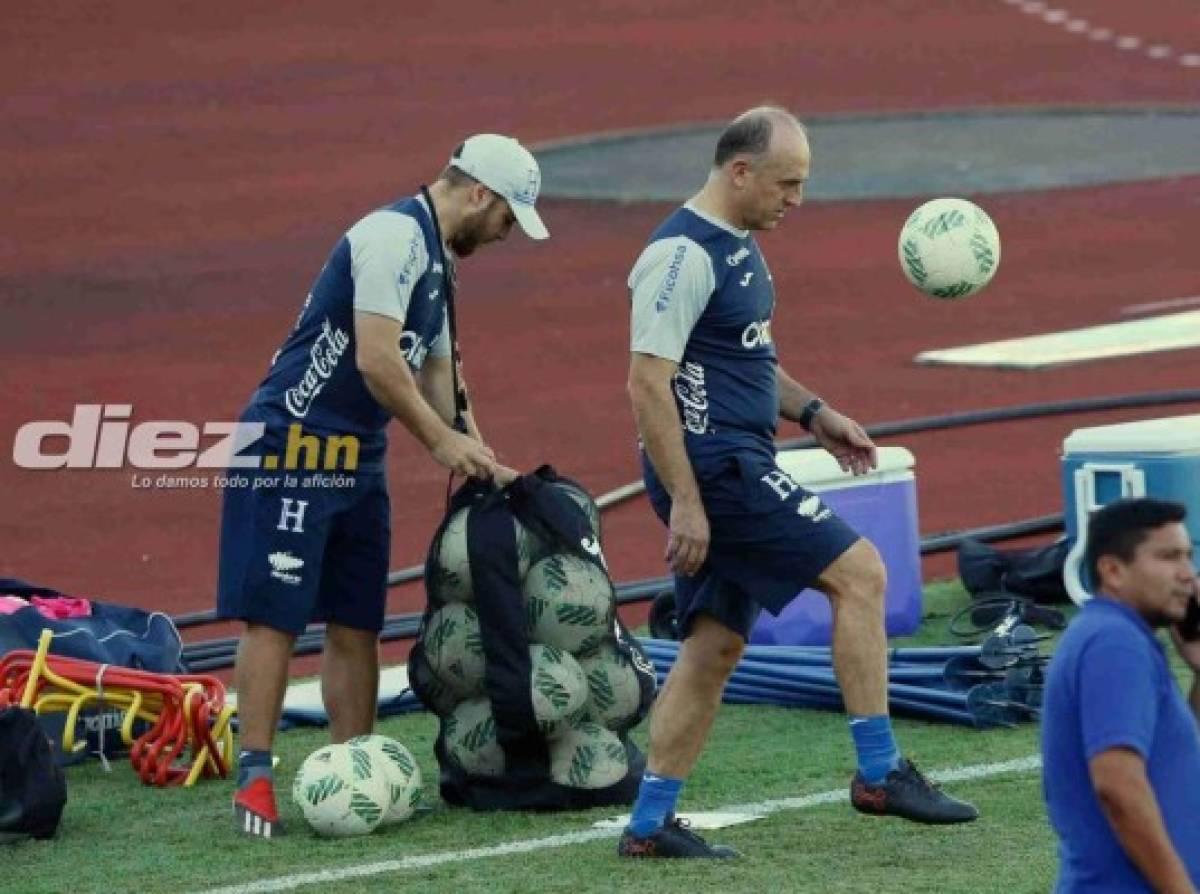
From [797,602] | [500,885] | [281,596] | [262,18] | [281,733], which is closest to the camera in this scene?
[500,885]

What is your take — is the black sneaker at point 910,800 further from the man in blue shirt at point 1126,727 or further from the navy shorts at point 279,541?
the man in blue shirt at point 1126,727

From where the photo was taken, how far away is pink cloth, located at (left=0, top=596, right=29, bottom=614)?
8797mm

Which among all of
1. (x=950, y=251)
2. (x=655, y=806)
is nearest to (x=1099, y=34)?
(x=950, y=251)

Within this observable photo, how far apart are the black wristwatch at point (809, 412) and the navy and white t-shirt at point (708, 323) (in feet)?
1.04

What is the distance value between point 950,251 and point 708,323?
1.41 metres

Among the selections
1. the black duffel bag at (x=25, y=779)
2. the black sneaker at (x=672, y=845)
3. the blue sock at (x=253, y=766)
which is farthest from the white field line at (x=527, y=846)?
the black duffel bag at (x=25, y=779)

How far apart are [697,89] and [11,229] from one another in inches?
235

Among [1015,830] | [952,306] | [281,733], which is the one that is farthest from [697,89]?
[1015,830]

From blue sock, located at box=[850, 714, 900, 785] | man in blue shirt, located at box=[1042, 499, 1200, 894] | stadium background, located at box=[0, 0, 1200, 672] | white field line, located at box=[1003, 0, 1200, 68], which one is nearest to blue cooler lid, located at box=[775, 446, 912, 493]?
stadium background, located at box=[0, 0, 1200, 672]

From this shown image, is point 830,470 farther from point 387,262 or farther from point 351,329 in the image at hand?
point 387,262

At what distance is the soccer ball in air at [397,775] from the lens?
24.6ft

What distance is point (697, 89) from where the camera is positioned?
22.1 meters

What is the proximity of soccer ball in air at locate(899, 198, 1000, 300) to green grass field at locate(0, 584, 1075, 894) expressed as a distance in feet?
4.37

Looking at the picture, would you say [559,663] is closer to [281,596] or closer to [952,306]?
[281,596]
